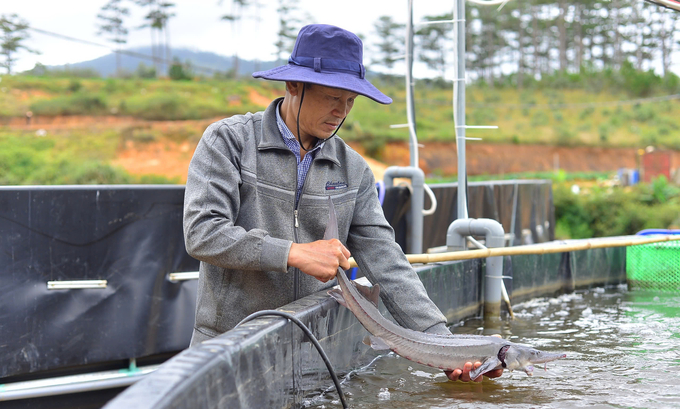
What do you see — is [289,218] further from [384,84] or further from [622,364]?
→ [384,84]

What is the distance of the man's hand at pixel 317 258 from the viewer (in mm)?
2857

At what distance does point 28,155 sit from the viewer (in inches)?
1633

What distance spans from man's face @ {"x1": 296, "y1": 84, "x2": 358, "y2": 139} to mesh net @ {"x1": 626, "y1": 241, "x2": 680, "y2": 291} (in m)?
5.35

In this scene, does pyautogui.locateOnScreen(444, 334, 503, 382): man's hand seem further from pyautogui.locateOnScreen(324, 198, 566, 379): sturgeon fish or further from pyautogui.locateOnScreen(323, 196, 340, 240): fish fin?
pyautogui.locateOnScreen(323, 196, 340, 240): fish fin

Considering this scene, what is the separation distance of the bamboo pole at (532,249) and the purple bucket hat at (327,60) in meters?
1.60

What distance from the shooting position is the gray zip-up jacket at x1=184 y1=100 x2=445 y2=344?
288cm

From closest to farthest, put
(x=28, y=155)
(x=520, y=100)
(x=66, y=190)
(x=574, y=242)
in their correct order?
1. (x=66, y=190)
2. (x=574, y=242)
3. (x=28, y=155)
4. (x=520, y=100)

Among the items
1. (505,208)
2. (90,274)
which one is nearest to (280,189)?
(90,274)

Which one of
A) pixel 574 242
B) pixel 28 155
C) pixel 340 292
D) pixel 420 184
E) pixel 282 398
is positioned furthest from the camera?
pixel 28 155

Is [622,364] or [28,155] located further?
[28,155]

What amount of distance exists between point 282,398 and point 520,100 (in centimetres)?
7540

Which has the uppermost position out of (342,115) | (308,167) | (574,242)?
(342,115)

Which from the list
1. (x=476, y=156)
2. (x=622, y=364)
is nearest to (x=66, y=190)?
(x=622, y=364)

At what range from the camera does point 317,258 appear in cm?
288
